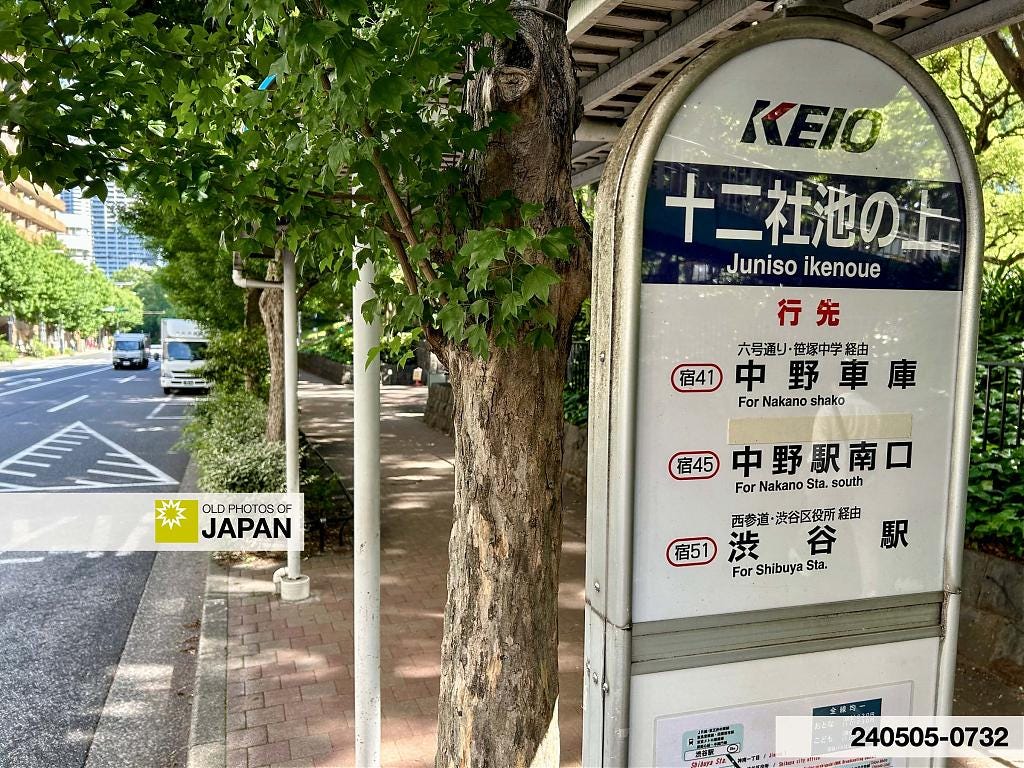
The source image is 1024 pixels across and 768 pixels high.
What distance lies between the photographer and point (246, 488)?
321 inches

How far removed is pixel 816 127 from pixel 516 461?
4.72 ft

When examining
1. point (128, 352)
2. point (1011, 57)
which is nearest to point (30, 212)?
point (128, 352)

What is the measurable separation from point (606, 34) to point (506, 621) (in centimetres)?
408

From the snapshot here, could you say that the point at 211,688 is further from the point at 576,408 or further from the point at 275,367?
the point at 576,408

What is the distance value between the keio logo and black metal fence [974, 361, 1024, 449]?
468 cm

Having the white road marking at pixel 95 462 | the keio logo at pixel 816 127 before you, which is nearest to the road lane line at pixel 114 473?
the white road marking at pixel 95 462

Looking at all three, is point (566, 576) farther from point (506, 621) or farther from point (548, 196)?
point (548, 196)

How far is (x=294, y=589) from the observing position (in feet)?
21.4

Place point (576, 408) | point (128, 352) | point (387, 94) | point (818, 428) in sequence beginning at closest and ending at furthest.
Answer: point (818, 428) → point (387, 94) → point (576, 408) → point (128, 352)

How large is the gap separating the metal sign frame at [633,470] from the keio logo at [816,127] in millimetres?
139

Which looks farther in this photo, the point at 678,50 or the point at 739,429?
the point at 678,50

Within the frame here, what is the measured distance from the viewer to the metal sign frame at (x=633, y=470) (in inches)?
69.3

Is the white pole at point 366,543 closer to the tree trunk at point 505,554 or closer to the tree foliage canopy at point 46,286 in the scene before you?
the tree trunk at point 505,554

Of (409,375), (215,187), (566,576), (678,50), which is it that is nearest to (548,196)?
A: (215,187)
